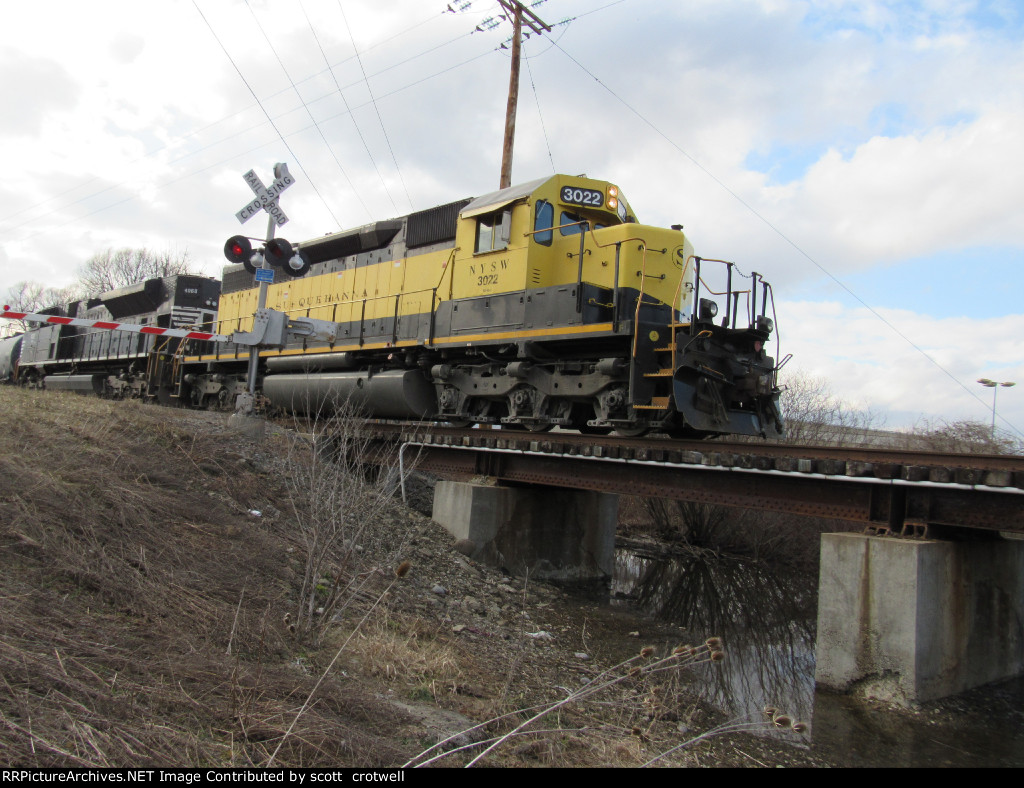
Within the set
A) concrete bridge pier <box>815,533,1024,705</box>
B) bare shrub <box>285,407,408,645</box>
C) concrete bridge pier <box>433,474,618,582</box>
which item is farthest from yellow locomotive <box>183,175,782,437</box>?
concrete bridge pier <box>815,533,1024,705</box>

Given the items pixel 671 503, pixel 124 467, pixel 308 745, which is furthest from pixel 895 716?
pixel 671 503

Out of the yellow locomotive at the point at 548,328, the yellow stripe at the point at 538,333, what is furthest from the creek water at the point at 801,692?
the yellow stripe at the point at 538,333

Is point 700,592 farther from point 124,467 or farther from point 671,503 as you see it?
point 124,467

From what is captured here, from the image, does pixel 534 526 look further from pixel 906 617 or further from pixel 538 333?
pixel 906 617

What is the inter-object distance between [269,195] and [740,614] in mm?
9752

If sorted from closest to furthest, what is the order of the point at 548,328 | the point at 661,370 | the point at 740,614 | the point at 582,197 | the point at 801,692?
the point at 801,692 → the point at 661,370 → the point at 548,328 → the point at 582,197 → the point at 740,614

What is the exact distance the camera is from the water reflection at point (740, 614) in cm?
727

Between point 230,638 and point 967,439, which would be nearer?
point 230,638

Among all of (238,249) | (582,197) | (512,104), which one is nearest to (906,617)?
(582,197)

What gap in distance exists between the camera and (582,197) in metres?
10.2

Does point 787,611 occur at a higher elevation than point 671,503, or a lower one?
lower

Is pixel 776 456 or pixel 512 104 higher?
pixel 512 104

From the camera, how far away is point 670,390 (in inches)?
Answer: 337

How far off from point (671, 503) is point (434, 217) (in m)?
10.2
